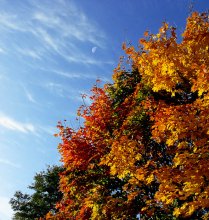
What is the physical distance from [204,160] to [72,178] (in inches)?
401

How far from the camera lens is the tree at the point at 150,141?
43.5ft

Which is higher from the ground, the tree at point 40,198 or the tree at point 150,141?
the tree at point 40,198

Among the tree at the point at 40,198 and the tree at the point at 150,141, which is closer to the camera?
the tree at the point at 150,141

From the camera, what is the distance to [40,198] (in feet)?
167

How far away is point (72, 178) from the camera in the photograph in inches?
817

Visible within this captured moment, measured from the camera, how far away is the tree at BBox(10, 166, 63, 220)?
49.6 m


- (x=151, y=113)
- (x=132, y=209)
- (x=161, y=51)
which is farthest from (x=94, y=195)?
(x=161, y=51)

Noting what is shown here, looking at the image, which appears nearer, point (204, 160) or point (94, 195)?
point (204, 160)

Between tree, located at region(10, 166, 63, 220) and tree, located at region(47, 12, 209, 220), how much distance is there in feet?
95.6

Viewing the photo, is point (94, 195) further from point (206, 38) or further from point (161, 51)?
point (206, 38)

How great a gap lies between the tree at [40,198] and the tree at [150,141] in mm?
29137

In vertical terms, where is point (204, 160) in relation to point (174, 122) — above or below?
below

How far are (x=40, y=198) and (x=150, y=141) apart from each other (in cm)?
3728

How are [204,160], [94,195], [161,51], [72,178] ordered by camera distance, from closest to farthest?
[204,160], [161,51], [94,195], [72,178]
